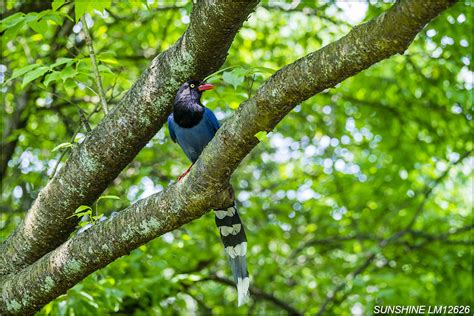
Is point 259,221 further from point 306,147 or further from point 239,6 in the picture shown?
point 239,6

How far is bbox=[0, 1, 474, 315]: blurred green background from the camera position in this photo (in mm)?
6078

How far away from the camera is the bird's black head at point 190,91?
3.60m

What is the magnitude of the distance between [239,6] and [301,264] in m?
5.51

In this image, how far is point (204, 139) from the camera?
4.60 meters

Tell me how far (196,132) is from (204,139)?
77 millimetres

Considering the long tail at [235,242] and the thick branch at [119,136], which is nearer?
the thick branch at [119,136]

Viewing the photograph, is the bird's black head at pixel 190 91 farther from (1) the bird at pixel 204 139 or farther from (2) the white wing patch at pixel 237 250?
(2) the white wing patch at pixel 237 250

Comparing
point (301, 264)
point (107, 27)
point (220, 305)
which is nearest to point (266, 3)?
point (107, 27)

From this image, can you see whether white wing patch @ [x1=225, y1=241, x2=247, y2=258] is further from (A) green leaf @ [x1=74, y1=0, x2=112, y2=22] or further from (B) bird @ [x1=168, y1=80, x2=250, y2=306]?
(A) green leaf @ [x1=74, y1=0, x2=112, y2=22]

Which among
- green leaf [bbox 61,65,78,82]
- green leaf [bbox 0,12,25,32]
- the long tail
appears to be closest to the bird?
the long tail

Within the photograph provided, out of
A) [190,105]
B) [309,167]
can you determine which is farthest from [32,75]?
[309,167]

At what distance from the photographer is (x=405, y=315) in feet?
18.3

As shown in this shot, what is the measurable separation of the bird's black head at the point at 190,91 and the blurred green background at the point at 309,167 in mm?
1448

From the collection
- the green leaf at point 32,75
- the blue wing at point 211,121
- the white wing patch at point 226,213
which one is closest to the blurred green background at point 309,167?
the blue wing at point 211,121
